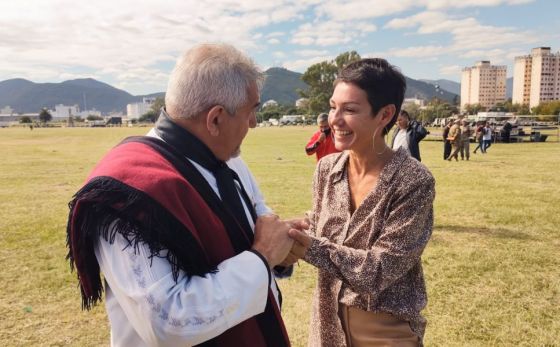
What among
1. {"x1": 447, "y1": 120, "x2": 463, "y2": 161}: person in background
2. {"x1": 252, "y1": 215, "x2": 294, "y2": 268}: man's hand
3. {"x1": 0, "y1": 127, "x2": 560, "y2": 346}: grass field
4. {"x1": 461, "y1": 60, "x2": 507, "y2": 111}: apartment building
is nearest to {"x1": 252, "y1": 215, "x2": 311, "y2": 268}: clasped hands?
{"x1": 252, "y1": 215, "x2": 294, "y2": 268}: man's hand

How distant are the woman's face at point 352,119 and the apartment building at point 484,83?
190740 millimetres

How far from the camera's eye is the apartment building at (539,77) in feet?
397

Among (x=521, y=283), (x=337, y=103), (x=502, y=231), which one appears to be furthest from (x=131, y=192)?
(x=502, y=231)

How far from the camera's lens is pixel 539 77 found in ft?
396

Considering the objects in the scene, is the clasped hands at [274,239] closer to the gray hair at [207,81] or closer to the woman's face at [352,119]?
the gray hair at [207,81]

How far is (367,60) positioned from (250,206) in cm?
95

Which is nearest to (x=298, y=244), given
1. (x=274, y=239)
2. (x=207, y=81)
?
(x=274, y=239)

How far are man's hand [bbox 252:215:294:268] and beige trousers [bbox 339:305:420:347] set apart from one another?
26.3 inches

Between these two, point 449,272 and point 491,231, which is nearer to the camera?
point 449,272

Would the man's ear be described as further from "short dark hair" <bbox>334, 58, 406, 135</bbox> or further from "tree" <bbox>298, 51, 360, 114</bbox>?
"tree" <bbox>298, 51, 360, 114</bbox>

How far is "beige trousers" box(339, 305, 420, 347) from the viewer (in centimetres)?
199

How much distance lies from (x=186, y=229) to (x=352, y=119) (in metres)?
1.10

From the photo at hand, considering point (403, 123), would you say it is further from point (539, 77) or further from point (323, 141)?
point (539, 77)

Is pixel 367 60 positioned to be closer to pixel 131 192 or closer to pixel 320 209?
pixel 320 209
